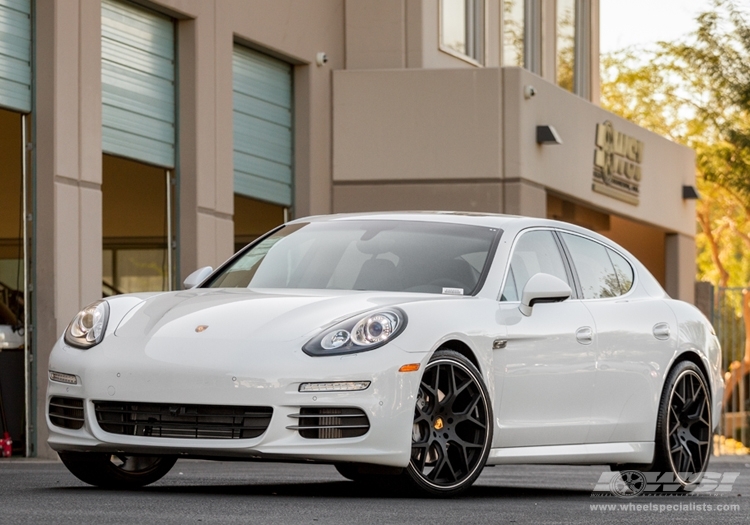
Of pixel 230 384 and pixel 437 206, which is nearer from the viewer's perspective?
pixel 230 384

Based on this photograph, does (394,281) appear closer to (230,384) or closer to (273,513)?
(230,384)

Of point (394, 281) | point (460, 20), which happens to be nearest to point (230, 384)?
point (394, 281)

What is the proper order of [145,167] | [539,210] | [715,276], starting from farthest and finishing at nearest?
1. [715,276]
2. [539,210]
3. [145,167]

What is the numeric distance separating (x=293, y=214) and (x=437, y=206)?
185 cm

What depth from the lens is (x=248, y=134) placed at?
16.9m

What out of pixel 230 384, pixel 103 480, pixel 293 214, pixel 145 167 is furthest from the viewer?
pixel 293 214

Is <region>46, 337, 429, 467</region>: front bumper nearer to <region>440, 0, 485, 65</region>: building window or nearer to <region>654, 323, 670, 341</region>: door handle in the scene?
<region>654, 323, 670, 341</region>: door handle

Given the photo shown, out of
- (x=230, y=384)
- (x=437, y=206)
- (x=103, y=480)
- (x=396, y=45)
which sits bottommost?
(x=103, y=480)

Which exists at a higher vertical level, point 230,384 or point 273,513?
point 230,384

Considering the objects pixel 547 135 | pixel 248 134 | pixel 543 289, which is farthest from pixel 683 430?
pixel 547 135

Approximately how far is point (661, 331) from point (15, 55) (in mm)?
6246

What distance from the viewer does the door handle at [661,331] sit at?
8.85 m

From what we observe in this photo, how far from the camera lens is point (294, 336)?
690 cm

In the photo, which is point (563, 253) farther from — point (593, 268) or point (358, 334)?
point (358, 334)
